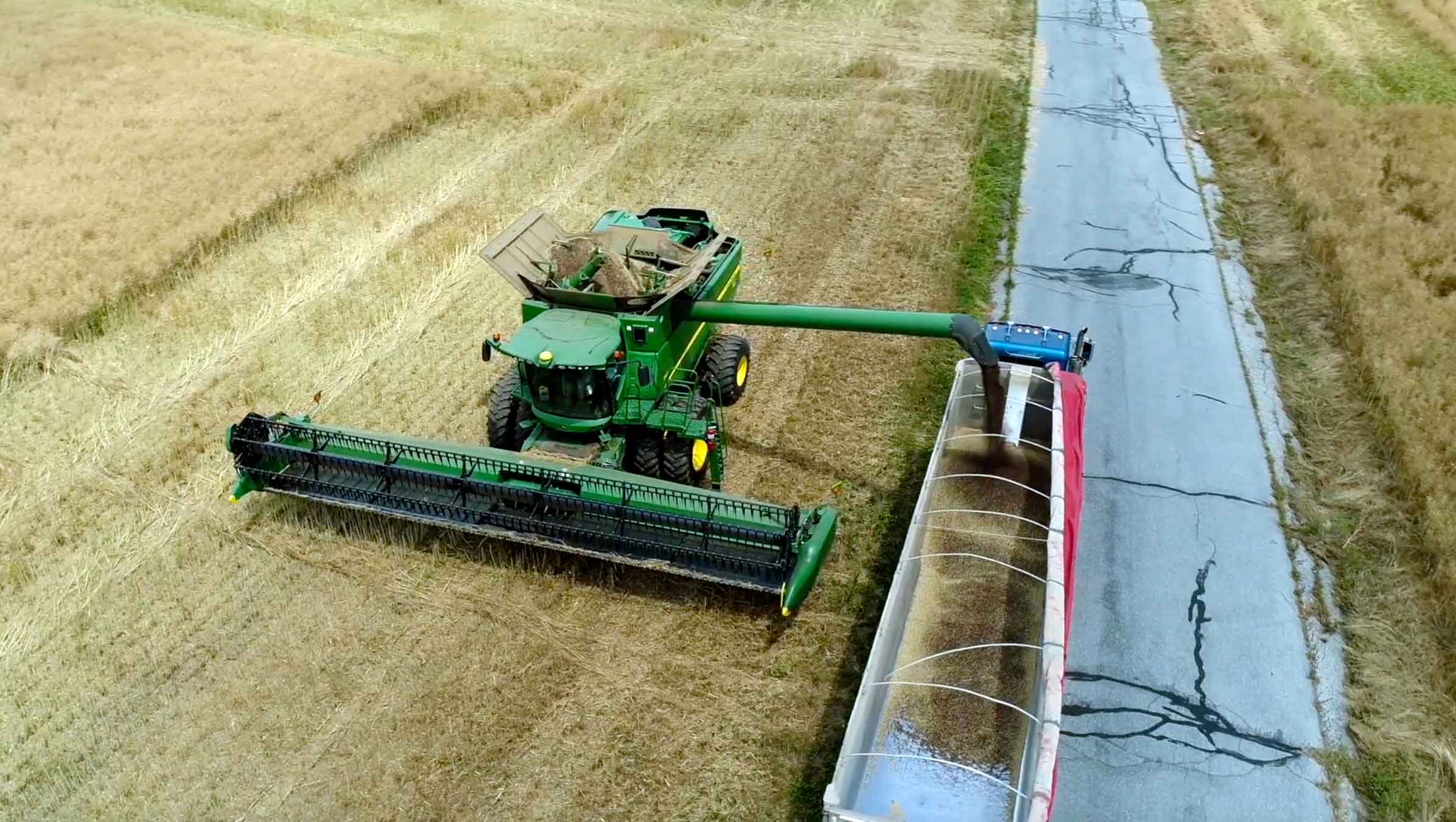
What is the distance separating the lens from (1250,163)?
17.0 meters

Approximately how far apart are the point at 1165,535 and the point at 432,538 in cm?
691

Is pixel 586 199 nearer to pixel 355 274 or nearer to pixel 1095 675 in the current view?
pixel 355 274

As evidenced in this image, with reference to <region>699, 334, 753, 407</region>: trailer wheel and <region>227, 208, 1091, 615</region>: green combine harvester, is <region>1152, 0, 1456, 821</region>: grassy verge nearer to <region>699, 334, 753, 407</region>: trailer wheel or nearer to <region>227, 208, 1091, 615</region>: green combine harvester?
<region>227, 208, 1091, 615</region>: green combine harvester

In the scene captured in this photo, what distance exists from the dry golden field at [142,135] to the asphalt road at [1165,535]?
38.4 ft

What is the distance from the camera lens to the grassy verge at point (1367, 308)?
26.0 ft

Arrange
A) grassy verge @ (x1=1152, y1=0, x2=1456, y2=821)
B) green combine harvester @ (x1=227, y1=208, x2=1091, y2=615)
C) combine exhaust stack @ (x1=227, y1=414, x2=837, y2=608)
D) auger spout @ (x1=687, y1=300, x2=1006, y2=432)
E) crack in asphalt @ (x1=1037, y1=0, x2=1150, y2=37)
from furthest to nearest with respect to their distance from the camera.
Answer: crack in asphalt @ (x1=1037, y1=0, x2=1150, y2=37) → auger spout @ (x1=687, y1=300, x2=1006, y2=432) → green combine harvester @ (x1=227, y1=208, x2=1091, y2=615) → combine exhaust stack @ (x1=227, y1=414, x2=837, y2=608) → grassy verge @ (x1=1152, y1=0, x2=1456, y2=821)

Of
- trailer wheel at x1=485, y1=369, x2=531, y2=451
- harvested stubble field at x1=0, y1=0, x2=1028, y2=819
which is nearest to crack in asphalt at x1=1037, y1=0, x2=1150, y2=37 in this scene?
harvested stubble field at x1=0, y1=0, x2=1028, y2=819

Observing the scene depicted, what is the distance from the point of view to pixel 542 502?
8.73 meters

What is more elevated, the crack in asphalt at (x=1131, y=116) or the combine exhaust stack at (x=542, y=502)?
the crack in asphalt at (x=1131, y=116)

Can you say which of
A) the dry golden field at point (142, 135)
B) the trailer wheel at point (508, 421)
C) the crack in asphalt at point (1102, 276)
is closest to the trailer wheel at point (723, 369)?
the trailer wheel at point (508, 421)

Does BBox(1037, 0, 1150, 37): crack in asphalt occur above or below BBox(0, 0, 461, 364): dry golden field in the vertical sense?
above

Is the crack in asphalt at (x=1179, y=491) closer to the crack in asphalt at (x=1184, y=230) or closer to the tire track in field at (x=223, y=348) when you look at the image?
the crack in asphalt at (x=1184, y=230)

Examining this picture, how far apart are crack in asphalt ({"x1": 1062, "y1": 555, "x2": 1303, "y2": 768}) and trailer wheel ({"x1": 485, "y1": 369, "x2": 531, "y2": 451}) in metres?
5.41

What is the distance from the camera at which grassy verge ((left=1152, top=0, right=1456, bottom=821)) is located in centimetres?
794
